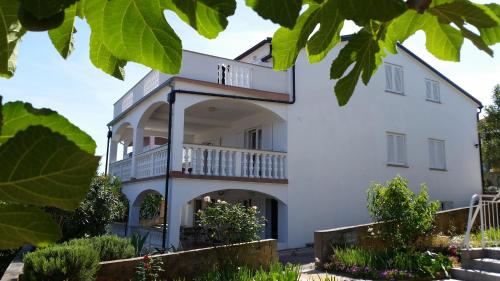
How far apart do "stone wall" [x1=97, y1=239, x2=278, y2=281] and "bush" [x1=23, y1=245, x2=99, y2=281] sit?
1.12 ft

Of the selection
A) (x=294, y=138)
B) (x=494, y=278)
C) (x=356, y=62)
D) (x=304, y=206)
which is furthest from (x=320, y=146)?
(x=356, y=62)

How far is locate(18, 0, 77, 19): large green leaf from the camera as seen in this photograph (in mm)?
625

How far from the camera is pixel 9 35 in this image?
764 mm

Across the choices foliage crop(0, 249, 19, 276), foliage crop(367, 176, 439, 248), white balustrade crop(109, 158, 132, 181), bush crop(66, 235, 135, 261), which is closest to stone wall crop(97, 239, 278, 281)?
bush crop(66, 235, 135, 261)

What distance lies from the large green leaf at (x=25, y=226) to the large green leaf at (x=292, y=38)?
765 mm

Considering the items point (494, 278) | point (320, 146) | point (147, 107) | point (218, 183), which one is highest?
point (147, 107)

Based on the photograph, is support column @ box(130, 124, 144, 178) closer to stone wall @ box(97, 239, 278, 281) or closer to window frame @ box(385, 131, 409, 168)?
stone wall @ box(97, 239, 278, 281)

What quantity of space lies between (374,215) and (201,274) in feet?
17.9

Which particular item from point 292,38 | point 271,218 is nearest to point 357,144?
point 271,218

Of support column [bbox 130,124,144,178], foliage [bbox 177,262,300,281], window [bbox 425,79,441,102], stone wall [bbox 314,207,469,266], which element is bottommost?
foliage [bbox 177,262,300,281]

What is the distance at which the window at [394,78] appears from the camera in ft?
62.5

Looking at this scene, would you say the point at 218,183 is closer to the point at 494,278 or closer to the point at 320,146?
the point at 320,146

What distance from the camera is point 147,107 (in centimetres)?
1623

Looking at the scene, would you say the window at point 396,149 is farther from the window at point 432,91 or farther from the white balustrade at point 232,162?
the white balustrade at point 232,162
